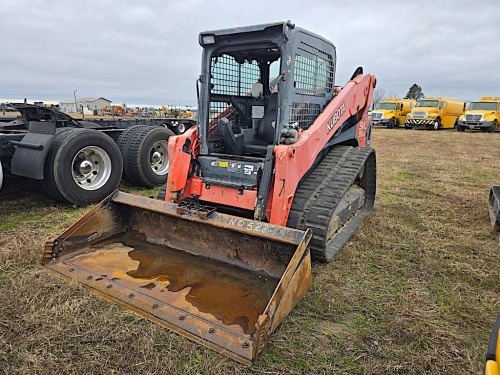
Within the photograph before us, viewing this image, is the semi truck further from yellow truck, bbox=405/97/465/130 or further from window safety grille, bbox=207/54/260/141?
yellow truck, bbox=405/97/465/130

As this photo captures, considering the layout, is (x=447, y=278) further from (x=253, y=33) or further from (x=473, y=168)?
(x=473, y=168)

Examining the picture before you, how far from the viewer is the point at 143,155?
6234 mm

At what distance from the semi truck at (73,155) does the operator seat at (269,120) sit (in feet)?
8.21

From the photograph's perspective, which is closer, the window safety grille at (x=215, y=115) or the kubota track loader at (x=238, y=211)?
the kubota track loader at (x=238, y=211)

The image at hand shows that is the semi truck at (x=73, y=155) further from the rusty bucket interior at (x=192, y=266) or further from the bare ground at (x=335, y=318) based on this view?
the rusty bucket interior at (x=192, y=266)

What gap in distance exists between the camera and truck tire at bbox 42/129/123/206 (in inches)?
191

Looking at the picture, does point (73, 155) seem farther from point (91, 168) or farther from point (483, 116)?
point (483, 116)

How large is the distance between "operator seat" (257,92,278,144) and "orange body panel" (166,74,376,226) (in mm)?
538

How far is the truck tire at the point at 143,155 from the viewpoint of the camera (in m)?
6.19

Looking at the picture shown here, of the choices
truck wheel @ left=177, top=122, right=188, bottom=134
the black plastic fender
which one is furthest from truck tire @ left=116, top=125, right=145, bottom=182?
truck wheel @ left=177, top=122, right=188, bottom=134

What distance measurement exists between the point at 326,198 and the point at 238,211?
867 mm

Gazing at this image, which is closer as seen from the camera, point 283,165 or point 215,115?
point 283,165

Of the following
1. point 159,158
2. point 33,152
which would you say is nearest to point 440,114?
point 159,158

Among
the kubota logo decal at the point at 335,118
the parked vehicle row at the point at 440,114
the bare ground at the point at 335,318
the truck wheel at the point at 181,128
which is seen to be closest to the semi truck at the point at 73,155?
the bare ground at the point at 335,318
